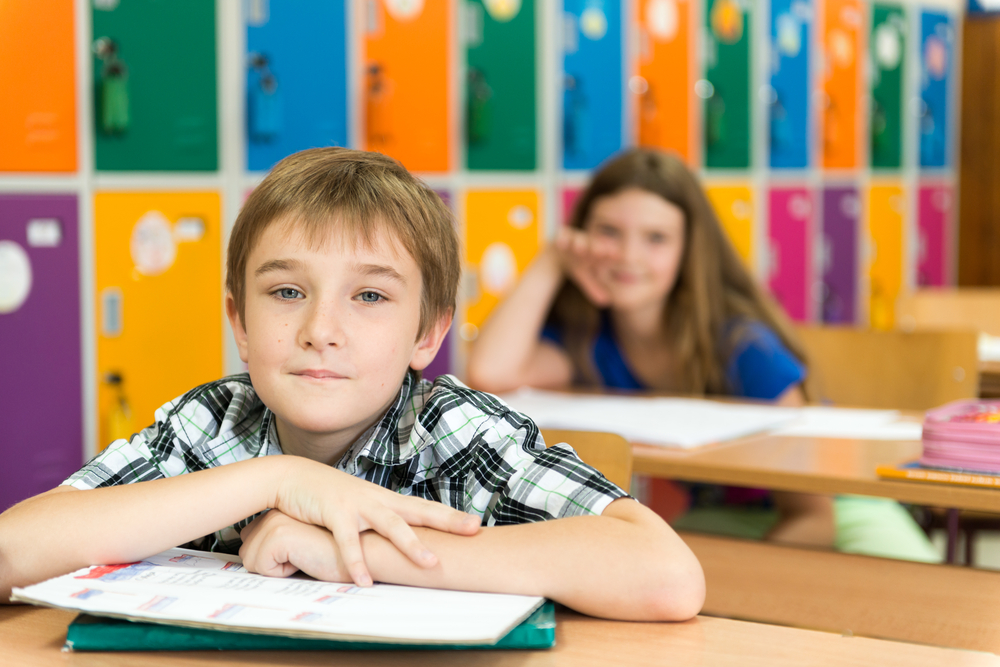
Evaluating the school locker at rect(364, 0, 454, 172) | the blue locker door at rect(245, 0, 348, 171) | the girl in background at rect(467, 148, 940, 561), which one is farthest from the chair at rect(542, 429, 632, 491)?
the school locker at rect(364, 0, 454, 172)

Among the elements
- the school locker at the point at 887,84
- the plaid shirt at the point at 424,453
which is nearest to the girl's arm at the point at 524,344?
the plaid shirt at the point at 424,453

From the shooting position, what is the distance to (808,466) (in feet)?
4.95

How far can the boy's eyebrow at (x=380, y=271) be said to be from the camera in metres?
1.00

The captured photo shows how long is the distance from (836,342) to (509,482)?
161 cm

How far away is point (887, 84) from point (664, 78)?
156 centimetres

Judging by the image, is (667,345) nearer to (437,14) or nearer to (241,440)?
(437,14)

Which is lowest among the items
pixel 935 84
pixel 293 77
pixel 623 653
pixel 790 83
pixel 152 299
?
pixel 623 653

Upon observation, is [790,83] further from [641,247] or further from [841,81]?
[641,247]

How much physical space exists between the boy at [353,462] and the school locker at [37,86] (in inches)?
49.4

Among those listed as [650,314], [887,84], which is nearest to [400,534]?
[650,314]

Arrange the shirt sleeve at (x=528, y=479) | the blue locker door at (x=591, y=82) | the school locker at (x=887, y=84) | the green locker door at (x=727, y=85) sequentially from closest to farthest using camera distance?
1. the shirt sleeve at (x=528, y=479)
2. the blue locker door at (x=591, y=82)
3. the green locker door at (x=727, y=85)
4. the school locker at (x=887, y=84)

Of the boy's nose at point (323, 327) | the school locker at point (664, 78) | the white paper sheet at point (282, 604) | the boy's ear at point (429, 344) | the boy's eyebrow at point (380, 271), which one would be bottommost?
the white paper sheet at point (282, 604)

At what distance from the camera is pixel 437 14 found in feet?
9.77

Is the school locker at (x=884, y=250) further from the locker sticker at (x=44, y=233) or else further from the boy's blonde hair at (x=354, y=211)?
the boy's blonde hair at (x=354, y=211)
